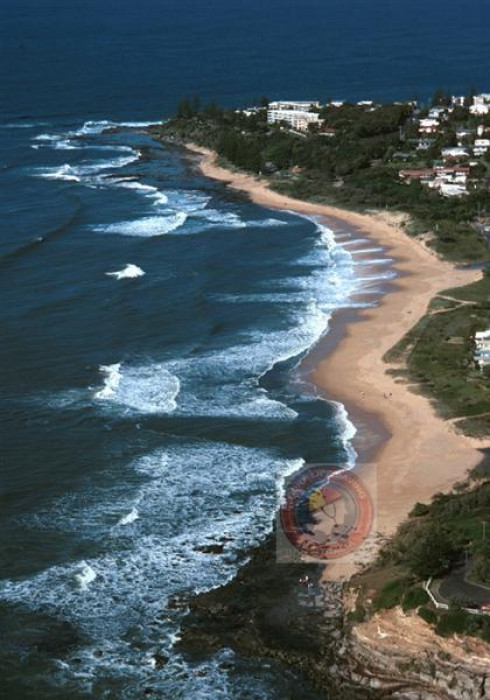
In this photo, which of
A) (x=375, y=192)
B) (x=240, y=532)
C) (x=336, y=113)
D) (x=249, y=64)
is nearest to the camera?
(x=240, y=532)

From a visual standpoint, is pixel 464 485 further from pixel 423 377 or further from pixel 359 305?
pixel 359 305

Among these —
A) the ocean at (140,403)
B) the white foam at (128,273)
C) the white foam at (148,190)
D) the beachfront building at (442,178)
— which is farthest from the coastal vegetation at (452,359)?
the white foam at (148,190)

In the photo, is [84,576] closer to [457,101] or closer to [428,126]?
[428,126]

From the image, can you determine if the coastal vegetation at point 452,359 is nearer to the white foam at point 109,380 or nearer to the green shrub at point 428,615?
the white foam at point 109,380

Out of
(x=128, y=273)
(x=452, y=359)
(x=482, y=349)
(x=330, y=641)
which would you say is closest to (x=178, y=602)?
(x=330, y=641)

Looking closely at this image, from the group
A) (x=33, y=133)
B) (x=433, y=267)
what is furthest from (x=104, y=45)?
(x=433, y=267)

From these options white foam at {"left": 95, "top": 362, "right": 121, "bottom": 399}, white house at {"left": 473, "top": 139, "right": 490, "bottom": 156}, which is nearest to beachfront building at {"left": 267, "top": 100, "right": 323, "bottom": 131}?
white house at {"left": 473, "top": 139, "right": 490, "bottom": 156}

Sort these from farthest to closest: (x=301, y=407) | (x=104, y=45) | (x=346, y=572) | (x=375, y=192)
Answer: (x=104, y=45)
(x=375, y=192)
(x=301, y=407)
(x=346, y=572)

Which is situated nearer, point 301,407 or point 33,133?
point 301,407
